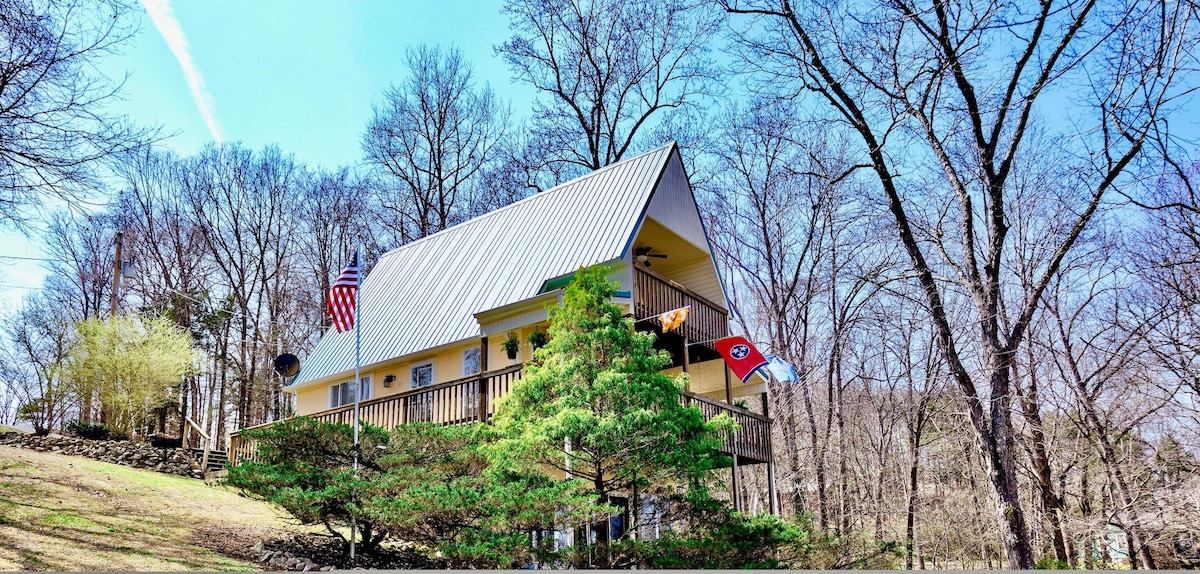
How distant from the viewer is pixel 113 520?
40.4 ft

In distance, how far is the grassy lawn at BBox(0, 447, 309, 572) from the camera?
9.98 m

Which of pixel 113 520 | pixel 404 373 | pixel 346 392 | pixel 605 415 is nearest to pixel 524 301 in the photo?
pixel 605 415

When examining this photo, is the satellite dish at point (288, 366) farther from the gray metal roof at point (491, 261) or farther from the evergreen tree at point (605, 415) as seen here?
the evergreen tree at point (605, 415)

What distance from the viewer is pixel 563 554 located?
9914 millimetres

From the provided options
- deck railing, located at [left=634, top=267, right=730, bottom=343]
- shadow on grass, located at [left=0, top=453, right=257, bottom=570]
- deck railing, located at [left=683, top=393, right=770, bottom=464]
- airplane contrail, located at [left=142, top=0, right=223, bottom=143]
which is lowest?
shadow on grass, located at [left=0, top=453, right=257, bottom=570]

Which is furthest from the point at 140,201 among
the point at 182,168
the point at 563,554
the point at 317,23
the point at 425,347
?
the point at 563,554

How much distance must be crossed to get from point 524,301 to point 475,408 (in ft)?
7.52

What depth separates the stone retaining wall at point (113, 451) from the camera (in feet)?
63.0

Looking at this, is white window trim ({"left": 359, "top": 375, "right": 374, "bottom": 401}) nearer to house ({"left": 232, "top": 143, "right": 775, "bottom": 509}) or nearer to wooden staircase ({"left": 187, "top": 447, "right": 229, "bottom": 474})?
house ({"left": 232, "top": 143, "right": 775, "bottom": 509})

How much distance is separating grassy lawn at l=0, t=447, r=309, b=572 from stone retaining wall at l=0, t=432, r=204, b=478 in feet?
4.11

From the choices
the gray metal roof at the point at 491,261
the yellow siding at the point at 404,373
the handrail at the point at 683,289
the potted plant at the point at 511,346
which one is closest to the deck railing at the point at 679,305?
the handrail at the point at 683,289

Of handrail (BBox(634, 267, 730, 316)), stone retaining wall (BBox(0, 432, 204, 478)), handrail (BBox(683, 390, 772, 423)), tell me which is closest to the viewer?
handrail (BBox(683, 390, 772, 423))

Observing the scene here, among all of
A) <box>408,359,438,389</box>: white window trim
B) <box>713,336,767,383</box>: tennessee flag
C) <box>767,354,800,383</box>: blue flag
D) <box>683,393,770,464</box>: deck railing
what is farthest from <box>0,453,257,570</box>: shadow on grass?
<box>767,354,800,383</box>: blue flag

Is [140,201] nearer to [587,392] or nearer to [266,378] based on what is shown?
[266,378]
